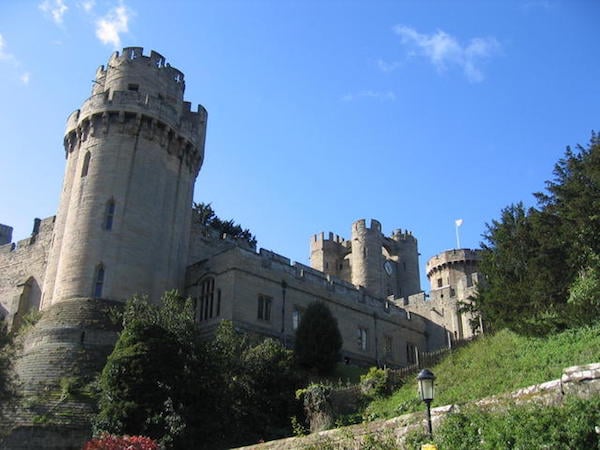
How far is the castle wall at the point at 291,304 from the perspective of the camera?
3347 cm

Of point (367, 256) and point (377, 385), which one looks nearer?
point (377, 385)

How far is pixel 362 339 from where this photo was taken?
3959 centimetres

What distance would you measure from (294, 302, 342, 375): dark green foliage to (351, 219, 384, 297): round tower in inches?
1113

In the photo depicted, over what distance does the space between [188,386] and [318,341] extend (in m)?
8.59

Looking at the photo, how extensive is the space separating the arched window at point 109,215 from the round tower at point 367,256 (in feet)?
97.6

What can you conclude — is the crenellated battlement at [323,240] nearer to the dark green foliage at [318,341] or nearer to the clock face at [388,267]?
the clock face at [388,267]

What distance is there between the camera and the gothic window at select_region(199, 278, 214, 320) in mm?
33875

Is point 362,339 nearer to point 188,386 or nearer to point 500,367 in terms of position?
point 188,386

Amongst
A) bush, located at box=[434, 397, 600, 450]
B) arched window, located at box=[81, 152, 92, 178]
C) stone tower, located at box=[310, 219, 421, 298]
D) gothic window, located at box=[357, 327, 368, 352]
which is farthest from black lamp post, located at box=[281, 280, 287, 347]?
stone tower, located at box=[310, 219, 421, 298]

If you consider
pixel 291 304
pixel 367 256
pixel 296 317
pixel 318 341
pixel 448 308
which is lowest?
pixel 318 341

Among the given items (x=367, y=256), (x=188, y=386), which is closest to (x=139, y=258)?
(x=188, y=386)

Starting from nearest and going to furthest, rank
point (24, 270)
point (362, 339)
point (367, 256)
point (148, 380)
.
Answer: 1. point (148, 380)
2. point (362, 339)
3. point (24, 270)
4. point (367, 256)

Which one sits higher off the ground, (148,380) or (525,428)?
(148,380)

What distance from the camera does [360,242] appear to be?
6156cm
